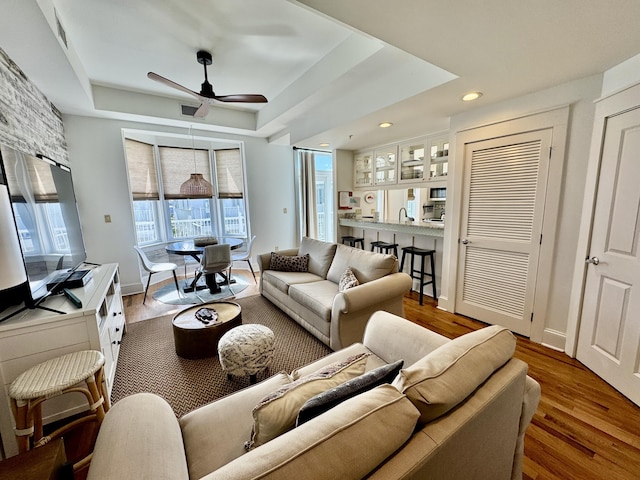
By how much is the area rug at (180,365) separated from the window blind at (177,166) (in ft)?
8.86

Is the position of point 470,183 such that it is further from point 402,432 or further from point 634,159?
point 402,432

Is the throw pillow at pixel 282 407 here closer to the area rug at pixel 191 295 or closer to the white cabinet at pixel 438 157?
the area rug at pixel 191 295

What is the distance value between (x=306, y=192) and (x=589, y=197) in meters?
4.41

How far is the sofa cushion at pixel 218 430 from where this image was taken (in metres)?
→ 0.99

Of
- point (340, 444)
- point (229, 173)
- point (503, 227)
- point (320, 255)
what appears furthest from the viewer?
→ point (229, 173)

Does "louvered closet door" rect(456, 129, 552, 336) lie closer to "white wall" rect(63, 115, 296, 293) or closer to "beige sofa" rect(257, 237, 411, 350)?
"beige sofa" rect(257, 237, 411, 350)

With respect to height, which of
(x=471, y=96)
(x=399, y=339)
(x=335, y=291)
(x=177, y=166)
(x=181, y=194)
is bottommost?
(x=335, y=291)

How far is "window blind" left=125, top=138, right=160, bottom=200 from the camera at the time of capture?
14.3 feet

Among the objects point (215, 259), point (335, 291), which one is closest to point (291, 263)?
point (335, 291)

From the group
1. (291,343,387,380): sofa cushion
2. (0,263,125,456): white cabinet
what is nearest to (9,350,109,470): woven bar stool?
(0,263,125,456): white cabinet

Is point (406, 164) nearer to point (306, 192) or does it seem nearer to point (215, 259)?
point (306, 192)

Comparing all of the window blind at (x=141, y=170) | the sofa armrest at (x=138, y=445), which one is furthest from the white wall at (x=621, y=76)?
the window blind at (x=141, y=170)

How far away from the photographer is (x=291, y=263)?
3.49m

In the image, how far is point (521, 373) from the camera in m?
1.06
